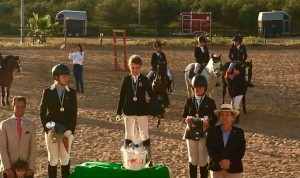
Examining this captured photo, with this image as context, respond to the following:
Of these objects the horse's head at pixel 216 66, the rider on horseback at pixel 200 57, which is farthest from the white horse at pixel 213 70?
the rider on horseback at pixel 200 57

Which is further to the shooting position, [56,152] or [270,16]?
[270,16]

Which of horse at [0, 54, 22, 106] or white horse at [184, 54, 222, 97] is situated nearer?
white horse at [184, 54, 222, 97]

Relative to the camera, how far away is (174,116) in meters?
14.6

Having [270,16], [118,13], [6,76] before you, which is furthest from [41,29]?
[118,13]

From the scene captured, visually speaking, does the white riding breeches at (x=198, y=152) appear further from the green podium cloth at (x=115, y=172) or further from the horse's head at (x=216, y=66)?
the horse's head at (x=216, y=66)

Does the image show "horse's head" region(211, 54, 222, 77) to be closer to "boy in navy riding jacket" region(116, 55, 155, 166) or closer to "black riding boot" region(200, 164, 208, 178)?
"boy in navy riding jacket" region(116, 55, 155, 166)

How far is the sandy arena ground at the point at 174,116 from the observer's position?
404 inches

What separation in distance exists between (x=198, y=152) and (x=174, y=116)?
659 cm

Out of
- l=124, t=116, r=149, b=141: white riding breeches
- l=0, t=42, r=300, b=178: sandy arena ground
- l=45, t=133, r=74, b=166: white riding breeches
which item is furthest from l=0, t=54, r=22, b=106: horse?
l=45, t=133, r=74, b=166: white riding breeches

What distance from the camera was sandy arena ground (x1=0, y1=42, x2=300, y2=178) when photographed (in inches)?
404

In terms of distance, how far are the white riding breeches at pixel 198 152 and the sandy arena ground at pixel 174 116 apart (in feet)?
4.58

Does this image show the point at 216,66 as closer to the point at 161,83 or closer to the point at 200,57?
the point at 200,57

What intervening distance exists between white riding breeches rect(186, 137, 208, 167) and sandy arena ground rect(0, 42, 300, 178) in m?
1.39

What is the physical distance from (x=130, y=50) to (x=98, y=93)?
14174 millimetres
